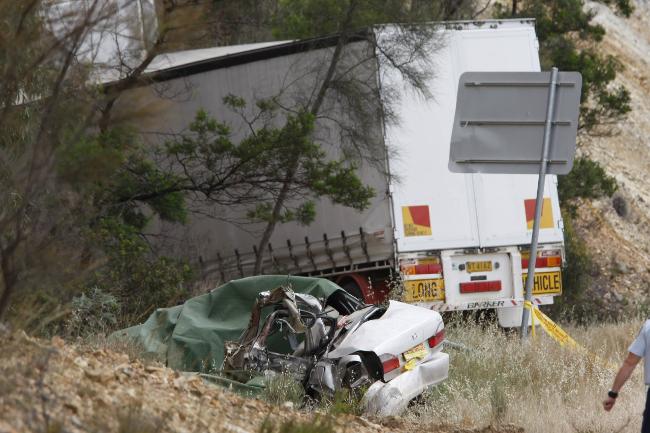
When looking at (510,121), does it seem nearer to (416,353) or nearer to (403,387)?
(416,353)

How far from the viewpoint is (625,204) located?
38.8 m

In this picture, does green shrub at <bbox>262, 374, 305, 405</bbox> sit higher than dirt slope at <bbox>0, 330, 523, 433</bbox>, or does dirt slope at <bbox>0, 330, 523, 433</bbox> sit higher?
dirt slope at <bbox>0, 330, 523, 433</bbox>

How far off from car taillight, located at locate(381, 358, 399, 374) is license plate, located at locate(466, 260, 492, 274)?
7498 mm

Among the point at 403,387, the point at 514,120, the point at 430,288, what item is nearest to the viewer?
the point at 403,387

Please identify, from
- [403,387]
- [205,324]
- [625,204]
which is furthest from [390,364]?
[625,204]

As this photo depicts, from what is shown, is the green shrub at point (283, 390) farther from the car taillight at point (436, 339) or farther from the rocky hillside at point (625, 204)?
the rocky hillside at point (625, 204)

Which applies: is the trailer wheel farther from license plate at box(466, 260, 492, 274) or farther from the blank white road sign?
the blank white road sign

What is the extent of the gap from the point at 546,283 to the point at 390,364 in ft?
26.7

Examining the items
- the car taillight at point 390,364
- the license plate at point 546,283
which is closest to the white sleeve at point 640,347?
the car taillight at point 390,364

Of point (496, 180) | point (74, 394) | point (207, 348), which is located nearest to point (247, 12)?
point (496, 180)

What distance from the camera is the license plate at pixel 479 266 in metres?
17.7

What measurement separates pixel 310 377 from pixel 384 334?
2.46 ft

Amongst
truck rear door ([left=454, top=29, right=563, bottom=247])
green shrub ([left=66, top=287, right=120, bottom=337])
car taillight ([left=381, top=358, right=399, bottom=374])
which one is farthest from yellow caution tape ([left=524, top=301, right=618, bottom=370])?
green shrub ([left=66, top=287, right=120, bottom=337])

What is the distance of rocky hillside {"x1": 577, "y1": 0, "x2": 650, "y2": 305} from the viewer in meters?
34.1
